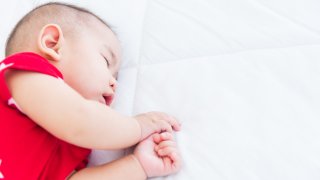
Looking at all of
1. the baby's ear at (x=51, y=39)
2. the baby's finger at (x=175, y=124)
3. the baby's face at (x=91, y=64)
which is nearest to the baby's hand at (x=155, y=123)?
the baby's finger at (x=175, y=124)

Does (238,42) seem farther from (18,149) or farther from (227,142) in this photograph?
(18,149)

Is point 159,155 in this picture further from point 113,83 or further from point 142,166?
point 113,83

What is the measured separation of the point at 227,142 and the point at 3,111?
44 centimetres

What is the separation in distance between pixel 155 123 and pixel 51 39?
284 mm

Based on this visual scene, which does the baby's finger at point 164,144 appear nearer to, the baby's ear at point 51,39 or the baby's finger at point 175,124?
the baby's finger at point 175,124

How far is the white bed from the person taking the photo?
860mm

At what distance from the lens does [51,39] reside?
93 cm

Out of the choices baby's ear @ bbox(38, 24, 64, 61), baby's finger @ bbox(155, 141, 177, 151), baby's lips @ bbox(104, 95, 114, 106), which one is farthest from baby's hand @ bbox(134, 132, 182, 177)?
baby's ear @ bbox(38, 24, 64, 61)

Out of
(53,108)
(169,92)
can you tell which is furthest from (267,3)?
(53,108)

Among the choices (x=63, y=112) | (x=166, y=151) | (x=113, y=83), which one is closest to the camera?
(x=63, y=112)

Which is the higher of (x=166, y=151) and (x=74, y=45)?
(x=74, y=45)

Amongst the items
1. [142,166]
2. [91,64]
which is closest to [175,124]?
[142,166]

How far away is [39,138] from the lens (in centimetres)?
86

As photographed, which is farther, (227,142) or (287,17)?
(287,17)
